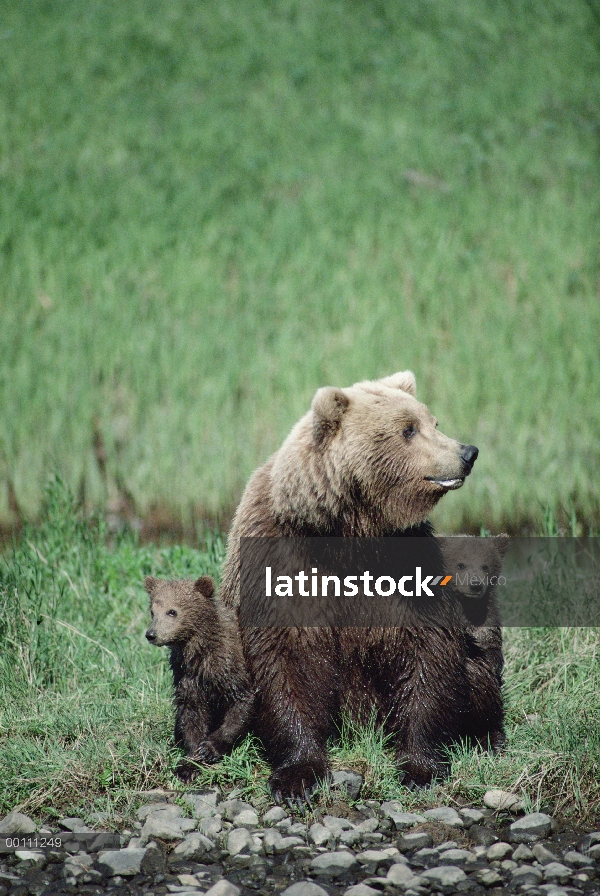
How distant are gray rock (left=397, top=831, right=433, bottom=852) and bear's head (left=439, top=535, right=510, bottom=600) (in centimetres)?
116

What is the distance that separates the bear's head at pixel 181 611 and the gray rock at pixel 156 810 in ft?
2.05

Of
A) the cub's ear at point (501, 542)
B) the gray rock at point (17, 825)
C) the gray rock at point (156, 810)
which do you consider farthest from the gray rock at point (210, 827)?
the cub's ear at point (501, 542)

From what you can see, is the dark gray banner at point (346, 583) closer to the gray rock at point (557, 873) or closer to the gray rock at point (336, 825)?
the gray rock at point (336, 825)

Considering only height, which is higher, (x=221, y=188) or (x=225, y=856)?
(x=221, y=188)

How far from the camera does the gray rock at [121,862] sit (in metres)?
3.53

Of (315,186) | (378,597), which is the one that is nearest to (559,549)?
(378,597)

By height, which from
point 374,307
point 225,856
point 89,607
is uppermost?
point 374,307

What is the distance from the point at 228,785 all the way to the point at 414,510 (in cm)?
137

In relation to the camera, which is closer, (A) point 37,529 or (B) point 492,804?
(B) point 492,804

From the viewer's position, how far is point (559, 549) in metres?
6.14

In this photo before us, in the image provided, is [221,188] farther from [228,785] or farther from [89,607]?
[228,785]

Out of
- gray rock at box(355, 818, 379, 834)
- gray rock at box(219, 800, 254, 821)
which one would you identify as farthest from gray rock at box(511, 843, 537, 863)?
gray rock at box(219, 800, 254, 821)

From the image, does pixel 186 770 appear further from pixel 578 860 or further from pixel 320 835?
pixel 578 860

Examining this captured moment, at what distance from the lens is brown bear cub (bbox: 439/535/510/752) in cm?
450
